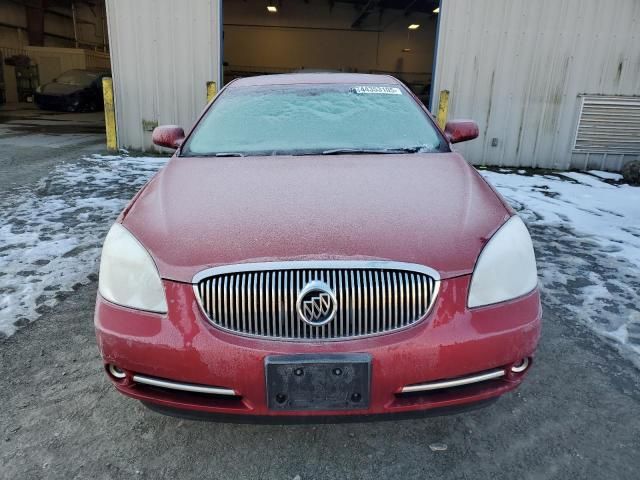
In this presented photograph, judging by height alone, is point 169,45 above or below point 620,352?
above

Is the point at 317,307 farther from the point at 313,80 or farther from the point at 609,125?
the point at 609,125

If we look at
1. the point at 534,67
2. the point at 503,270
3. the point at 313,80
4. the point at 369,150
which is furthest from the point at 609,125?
the point at 503,270

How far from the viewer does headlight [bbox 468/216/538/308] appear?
1.62 meters

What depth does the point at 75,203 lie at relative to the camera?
16.4 feet

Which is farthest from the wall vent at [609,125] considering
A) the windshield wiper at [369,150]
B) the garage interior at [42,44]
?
the garage interior at [42,44]

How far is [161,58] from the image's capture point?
7820mm

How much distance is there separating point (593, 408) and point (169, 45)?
7817 mm

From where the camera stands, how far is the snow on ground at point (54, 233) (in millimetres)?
2982

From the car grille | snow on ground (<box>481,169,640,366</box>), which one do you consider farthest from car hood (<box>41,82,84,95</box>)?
the car grille

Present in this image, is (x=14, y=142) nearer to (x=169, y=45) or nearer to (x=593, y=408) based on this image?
(x=169, y=45)

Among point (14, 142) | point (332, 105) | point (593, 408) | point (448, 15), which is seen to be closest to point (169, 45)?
Result: point (14, 142)

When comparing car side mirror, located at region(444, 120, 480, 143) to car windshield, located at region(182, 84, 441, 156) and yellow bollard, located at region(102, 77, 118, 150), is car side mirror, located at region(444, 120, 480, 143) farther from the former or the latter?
yellow bollard, located at region(102, 77, 118, 150)

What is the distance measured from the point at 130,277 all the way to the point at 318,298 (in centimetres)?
68

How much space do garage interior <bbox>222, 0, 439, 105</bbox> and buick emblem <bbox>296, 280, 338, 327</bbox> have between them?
890 inches
